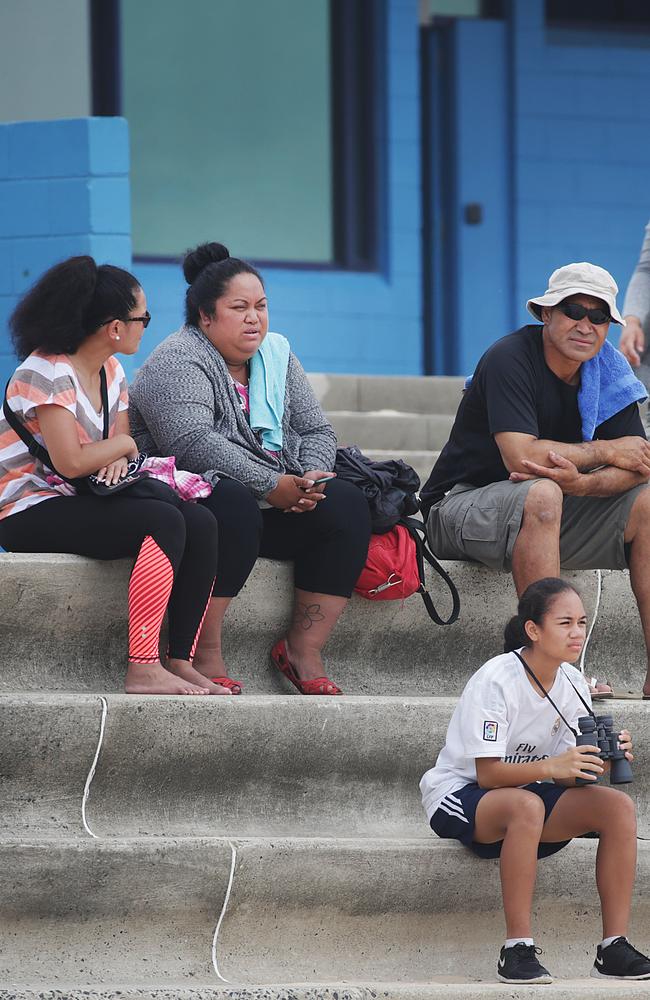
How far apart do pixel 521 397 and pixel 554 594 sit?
39.9 inches

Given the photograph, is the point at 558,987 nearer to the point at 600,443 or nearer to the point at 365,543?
the point at 365,543

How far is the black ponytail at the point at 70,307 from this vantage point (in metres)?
4.32

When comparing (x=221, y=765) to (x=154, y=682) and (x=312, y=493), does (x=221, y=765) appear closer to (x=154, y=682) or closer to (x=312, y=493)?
(x=154, y=682)

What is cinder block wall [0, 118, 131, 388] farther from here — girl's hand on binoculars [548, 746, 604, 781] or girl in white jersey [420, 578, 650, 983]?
girl's hand on binoculars [548, 746, 604, 781]

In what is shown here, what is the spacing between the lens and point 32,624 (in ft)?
13.9

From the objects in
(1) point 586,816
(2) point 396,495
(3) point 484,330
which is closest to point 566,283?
(2) point 396,495

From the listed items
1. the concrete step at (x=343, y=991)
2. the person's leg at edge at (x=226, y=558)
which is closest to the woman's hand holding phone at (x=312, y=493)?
the person's leg at edge at (x=226, y=558)

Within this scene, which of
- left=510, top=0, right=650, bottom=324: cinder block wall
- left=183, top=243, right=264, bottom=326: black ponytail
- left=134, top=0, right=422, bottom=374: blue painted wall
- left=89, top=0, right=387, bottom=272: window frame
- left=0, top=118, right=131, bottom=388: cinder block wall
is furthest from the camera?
left=510, top=0, right=650, bottom=324: cinder block wall

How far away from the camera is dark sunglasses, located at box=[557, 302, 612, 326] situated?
468 centimetres

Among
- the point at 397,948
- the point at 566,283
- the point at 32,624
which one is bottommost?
the point at 397,948

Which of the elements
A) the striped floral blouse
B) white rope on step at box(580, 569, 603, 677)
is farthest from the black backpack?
the striped floral blouse

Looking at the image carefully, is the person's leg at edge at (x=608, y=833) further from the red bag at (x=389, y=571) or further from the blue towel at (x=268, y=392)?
the blue towel at (x=268, y=392)

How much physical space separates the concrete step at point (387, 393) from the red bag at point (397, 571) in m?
2.58

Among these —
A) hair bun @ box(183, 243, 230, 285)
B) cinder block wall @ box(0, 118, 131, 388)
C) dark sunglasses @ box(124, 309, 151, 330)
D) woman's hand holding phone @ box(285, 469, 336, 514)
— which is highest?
cinder block wall @ box(0, 118, 131, 388)
